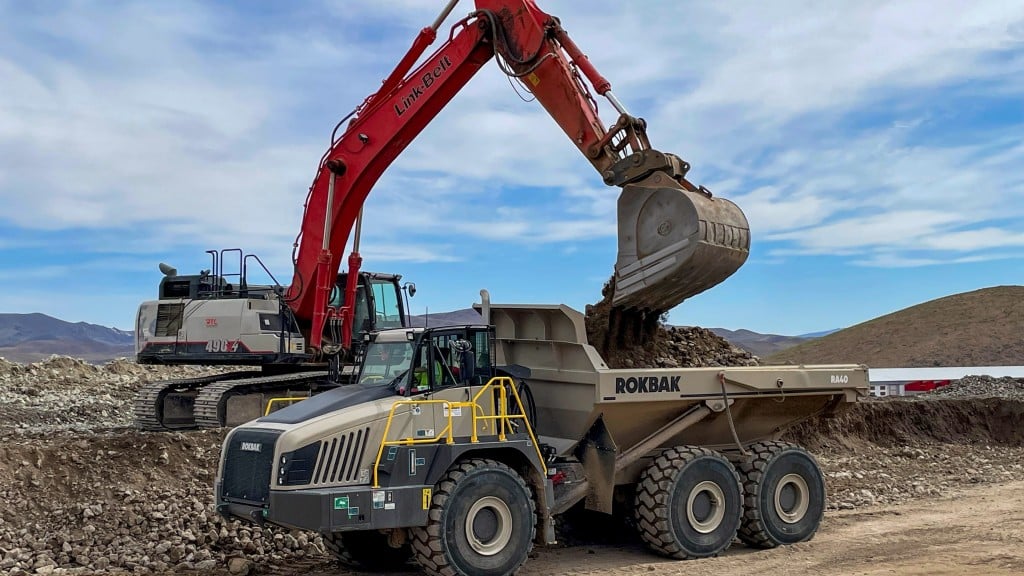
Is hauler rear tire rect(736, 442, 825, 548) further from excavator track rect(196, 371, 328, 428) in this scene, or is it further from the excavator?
excavator track rect(196, 371, 328, 428)

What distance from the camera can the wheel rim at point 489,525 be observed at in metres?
8.43

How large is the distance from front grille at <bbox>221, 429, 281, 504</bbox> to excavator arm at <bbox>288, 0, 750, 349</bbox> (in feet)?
15.2

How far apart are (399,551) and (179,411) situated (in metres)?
6.09

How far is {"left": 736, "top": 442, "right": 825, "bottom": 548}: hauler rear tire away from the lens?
34.1ft

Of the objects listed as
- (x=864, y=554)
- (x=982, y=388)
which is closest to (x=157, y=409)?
(x=864, y=554)

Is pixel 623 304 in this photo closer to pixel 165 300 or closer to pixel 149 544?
pixel 149 544

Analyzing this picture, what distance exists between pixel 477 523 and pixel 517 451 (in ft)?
2.67

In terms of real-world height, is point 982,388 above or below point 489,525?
above

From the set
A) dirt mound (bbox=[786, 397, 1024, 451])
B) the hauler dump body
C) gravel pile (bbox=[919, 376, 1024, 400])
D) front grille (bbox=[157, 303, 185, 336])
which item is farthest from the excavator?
gravel pile (bbox=[919, 376, 1024, 400])

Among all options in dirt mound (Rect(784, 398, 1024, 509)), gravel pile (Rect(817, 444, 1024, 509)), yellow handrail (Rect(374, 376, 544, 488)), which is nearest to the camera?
yellow handrail (Rect(374, 376, 544, 488))

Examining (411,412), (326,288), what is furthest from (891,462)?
(411,412)

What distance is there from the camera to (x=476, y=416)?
8734mm

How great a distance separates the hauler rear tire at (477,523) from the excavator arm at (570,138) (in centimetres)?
329

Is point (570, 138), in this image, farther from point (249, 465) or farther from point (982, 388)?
point (982, 388)
